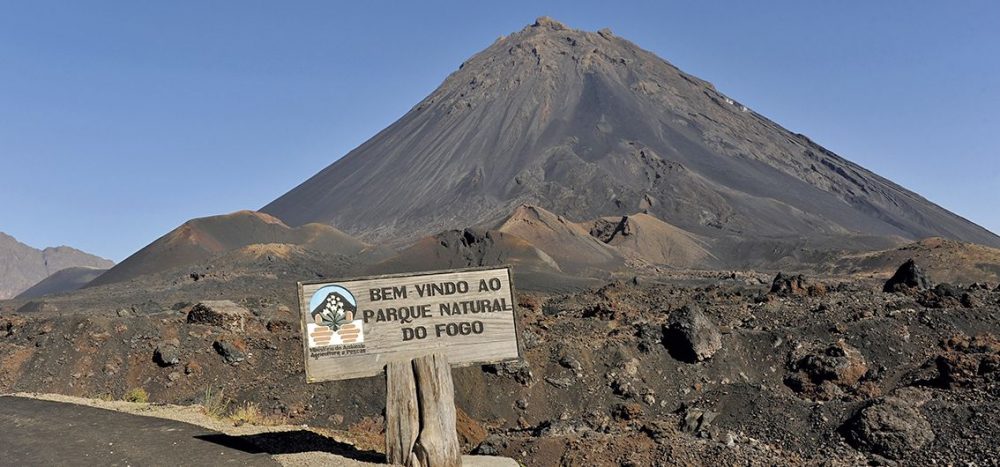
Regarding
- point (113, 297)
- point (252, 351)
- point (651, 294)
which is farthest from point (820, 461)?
point (113, 297)

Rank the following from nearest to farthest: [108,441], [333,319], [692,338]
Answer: [333,319]
[108,441]
[692,338]

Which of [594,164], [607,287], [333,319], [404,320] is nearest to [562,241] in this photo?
[607,287]

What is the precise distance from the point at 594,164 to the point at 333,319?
98935mm

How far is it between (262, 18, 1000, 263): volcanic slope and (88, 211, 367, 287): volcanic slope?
36.0 feet

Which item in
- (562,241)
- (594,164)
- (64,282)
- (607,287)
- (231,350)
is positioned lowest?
(231,350)

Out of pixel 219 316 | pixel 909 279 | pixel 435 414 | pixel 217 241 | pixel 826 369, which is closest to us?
pixel 435 414

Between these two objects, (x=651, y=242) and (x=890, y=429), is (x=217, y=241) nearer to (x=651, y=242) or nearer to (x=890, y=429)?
(x=651, y=242)

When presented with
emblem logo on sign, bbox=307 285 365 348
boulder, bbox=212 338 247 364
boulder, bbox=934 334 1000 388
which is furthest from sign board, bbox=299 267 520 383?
boulder, bbox=212 338 247 364

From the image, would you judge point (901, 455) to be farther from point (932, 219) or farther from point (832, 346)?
point (932, 219)

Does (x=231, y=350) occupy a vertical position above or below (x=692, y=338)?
above

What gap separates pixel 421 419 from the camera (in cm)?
705

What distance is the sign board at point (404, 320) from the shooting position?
23.6 ft

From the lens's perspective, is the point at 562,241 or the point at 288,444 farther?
the point at 562,241

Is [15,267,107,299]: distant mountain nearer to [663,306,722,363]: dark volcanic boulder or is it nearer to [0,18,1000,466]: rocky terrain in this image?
[0,18,1000,466]: rocky terrain
